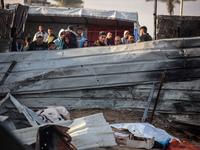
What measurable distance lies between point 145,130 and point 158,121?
849 mm

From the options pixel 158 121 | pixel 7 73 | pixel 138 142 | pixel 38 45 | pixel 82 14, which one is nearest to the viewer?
pixel 138 142

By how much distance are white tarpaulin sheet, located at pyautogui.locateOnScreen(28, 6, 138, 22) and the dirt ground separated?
8.70m

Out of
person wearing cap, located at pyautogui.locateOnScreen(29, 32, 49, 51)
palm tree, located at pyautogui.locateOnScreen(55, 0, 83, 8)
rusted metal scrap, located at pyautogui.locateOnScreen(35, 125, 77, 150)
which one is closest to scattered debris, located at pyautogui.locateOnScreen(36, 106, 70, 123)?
rusted metal scrap, located at pyautogui.locateOnScreen(35, 125, 77, 150)

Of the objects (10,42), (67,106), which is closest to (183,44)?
(67,106)

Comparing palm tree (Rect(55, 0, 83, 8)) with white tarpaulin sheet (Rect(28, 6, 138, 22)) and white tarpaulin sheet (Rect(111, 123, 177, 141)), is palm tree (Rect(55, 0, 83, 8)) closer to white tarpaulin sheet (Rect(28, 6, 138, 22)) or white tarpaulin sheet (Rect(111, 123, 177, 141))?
white tarpaulin sheet (Rect(28, 6, 138, 22))

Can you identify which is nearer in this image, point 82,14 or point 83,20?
point 82,14

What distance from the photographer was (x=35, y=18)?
593 inches

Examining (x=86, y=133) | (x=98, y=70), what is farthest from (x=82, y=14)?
(x=86, y=133)

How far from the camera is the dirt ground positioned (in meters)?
5.63

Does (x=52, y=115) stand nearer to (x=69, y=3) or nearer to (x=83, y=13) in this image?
(x=83, y=13)

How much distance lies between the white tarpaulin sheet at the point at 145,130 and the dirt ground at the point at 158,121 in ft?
1.13

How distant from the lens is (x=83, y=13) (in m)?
13.9

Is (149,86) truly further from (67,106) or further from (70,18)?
(70,18)

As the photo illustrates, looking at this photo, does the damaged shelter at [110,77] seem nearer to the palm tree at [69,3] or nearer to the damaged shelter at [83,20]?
the damaged shelter at [83,20]
